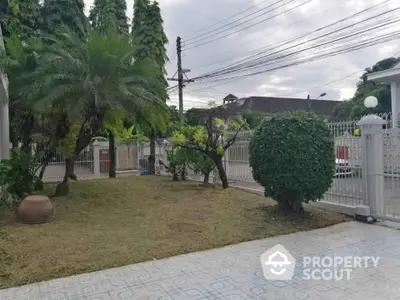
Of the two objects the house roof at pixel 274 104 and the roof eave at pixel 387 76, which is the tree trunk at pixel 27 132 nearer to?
the roof eave at pixel 387 76

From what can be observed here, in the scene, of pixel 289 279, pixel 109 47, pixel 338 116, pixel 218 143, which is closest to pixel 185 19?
pixel 218 143

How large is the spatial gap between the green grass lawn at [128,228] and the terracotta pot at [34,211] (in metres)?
0.17

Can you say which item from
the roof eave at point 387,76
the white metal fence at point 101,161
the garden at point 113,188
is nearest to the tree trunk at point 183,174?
the garden at point 113,188

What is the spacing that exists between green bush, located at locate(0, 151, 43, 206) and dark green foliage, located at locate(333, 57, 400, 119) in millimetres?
16996

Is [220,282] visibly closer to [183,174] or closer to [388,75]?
[183,174]

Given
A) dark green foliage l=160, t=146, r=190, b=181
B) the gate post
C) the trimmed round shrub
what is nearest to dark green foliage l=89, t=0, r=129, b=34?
dark green foliage l=160, t=146, r=190, b=181

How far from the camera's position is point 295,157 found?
6.41 m

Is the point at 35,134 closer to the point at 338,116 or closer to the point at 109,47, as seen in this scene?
the point at 109,47

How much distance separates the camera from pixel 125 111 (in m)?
7.59

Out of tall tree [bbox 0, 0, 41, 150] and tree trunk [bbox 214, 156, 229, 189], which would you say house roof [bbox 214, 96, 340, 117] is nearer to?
tall tree [bbox 0, 0, 41, 150]

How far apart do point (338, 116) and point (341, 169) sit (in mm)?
25577

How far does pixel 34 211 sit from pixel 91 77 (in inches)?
112

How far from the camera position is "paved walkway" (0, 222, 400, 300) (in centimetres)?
378

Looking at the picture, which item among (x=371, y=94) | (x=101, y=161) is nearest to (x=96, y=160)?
(x=101, y=161)
